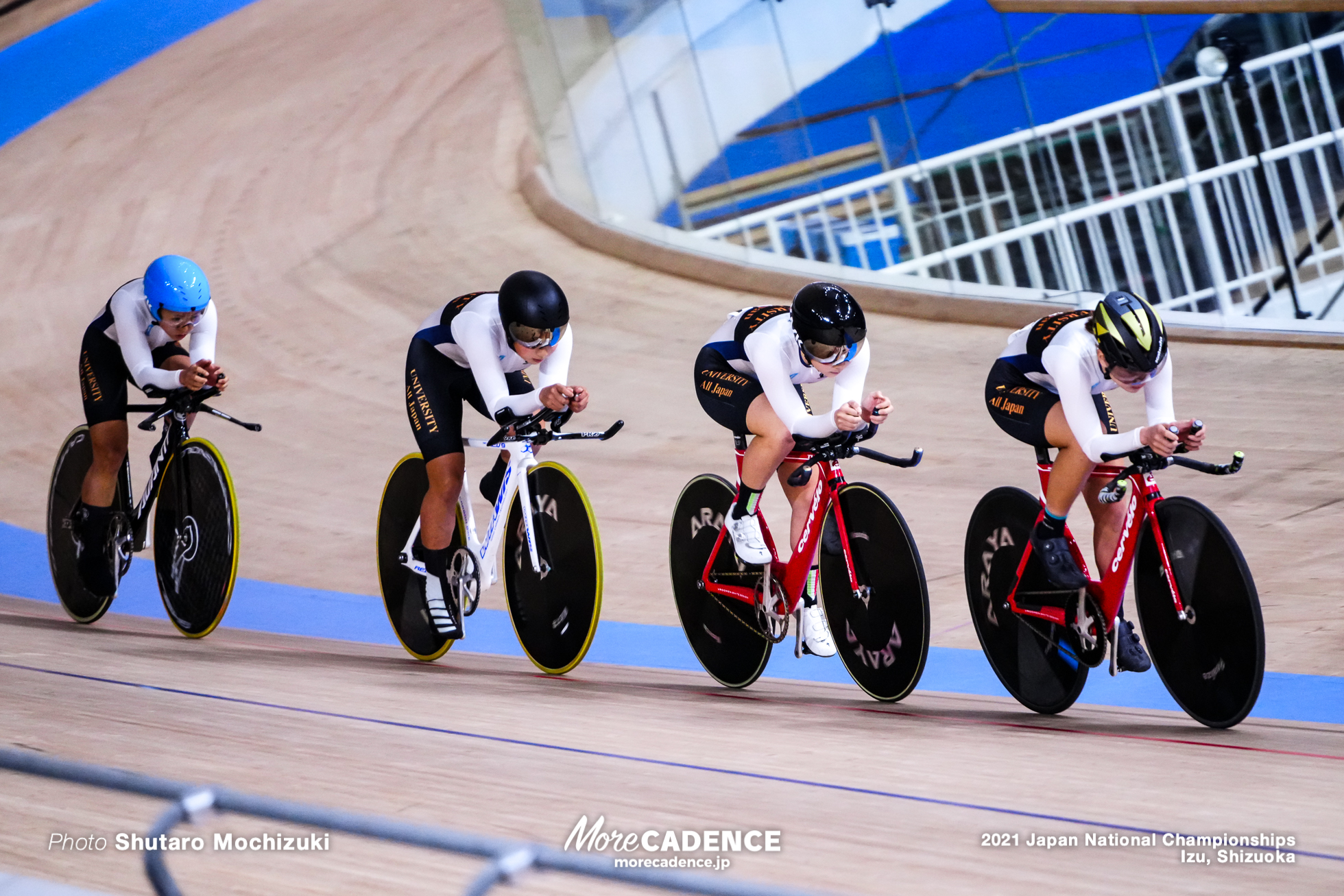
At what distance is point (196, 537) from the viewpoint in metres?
4.49

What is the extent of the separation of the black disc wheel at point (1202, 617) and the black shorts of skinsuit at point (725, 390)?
95cm

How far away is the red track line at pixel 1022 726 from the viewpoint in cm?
285

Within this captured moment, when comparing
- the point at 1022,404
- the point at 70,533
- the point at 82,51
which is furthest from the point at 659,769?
the point at 82,51

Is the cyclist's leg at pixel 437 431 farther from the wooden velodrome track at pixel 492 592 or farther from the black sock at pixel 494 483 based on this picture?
the wooden velodrome track at pixel 492 592

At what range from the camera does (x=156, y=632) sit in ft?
15.9

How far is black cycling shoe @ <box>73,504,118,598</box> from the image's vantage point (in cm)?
466

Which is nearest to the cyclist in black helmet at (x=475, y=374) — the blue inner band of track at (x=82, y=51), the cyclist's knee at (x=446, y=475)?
the cyclist's knee at (x=446, y=475)

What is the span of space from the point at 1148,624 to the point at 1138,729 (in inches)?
9.4

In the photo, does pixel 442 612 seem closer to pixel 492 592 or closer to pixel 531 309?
pixel 531 309

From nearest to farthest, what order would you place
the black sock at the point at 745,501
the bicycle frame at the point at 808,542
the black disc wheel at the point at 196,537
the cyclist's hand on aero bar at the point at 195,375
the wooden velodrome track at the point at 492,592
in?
Answer: 1. the wooden velodrome track at the point at 492,592
2. the bicycle frame at the point at 808,542
3. the black sock at the point at 745,501
4. the cyclist's hand on aero bar at the point at 195,375
5. the black disc wheel at the point at 196,537

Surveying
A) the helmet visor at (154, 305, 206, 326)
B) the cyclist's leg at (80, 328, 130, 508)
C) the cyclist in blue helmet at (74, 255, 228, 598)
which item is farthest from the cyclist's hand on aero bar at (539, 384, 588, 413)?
the cyclist's leg at (80, 328, 130, 508)

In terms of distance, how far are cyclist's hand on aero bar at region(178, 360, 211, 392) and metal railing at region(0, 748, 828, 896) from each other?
287 cm

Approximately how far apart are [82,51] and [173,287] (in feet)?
39.2

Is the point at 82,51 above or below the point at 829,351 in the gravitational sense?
above
